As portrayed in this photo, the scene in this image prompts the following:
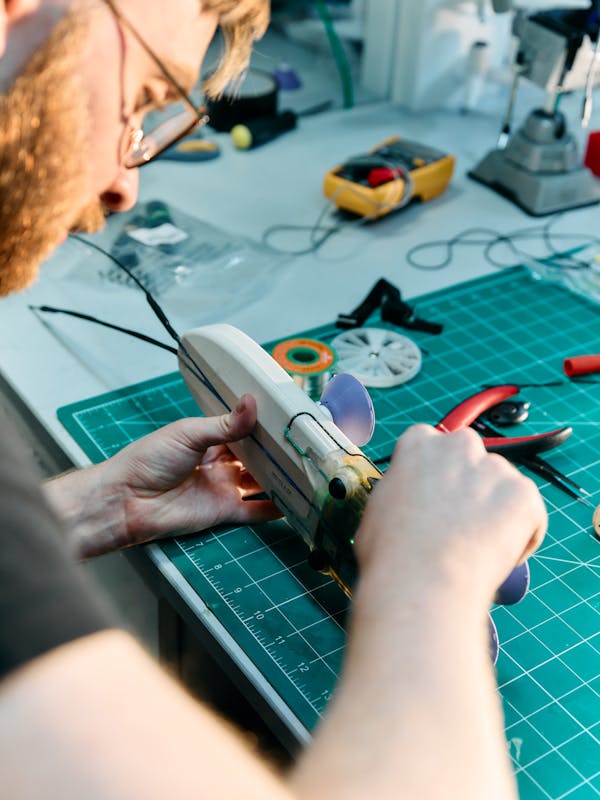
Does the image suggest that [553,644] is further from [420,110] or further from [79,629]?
[420,110]

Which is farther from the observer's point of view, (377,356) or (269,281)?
(269,281)

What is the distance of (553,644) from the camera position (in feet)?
3.07

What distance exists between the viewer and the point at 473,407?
121cm

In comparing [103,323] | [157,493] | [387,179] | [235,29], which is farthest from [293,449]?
[387,179]

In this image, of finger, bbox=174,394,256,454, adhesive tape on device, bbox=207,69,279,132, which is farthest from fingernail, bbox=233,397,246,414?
adhesive tape on device, bbox=207,69,279,132

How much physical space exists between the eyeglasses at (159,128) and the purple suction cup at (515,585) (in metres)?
0.53

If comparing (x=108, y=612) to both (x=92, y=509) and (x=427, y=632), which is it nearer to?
(x=427, y=632)

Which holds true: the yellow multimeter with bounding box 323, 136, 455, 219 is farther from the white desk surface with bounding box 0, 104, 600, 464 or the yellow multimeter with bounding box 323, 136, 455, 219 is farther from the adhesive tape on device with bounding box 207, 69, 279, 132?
the adhesive tape on device with bounding box 207, 69, 279, 132

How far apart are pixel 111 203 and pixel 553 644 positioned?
628 mm

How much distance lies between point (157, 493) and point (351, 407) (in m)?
0.25

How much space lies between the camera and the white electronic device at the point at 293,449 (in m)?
0.91

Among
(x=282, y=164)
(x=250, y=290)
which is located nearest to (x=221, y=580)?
(x=250, y=290)

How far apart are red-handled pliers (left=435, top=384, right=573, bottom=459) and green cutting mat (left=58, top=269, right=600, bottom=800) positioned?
0.11ft

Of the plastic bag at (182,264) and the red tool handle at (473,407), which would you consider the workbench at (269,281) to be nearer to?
the plastic bag at (182,264)
